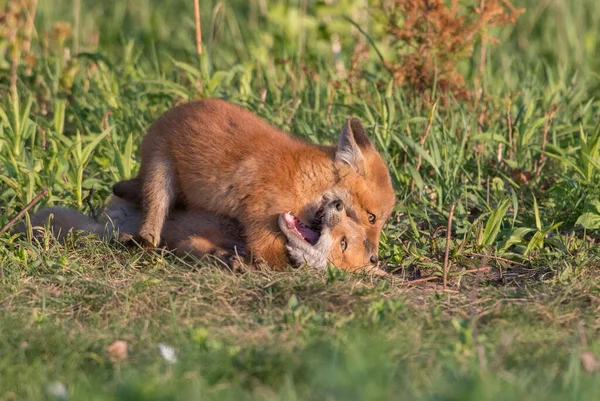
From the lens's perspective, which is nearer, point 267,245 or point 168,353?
point 168,353

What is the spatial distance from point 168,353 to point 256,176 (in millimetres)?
1679

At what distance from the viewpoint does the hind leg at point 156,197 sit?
17.9ft

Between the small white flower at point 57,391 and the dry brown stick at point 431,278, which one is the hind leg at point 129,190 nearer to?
the dry brown stick at point 431,278

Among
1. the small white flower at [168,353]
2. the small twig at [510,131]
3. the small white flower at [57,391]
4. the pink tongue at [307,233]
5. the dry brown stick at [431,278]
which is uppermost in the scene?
the small twig at [510,131]

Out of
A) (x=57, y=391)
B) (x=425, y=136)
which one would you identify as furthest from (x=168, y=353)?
(x=425, y=136)

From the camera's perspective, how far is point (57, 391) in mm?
3275

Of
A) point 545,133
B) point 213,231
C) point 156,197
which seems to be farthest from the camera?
point 545,133

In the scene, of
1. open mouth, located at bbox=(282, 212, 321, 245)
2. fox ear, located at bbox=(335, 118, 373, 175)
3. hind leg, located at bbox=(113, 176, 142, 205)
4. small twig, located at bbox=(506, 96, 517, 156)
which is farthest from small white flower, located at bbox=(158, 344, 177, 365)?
small twig, located at bbox=(506, 96, 517, 156)

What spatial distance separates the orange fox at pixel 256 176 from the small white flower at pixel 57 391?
1.97 m

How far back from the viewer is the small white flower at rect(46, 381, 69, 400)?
3.25m

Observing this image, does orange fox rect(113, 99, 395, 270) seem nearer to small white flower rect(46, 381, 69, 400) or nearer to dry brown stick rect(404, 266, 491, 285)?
dry brown stick rect(404, 266, 491, 285)

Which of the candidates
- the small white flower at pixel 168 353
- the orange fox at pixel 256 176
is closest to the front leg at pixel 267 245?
the orange fox at pixel 256 176

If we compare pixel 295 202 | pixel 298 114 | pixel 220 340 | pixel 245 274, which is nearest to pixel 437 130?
pixel 298 114

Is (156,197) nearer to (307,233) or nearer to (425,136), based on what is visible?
(307,233)
